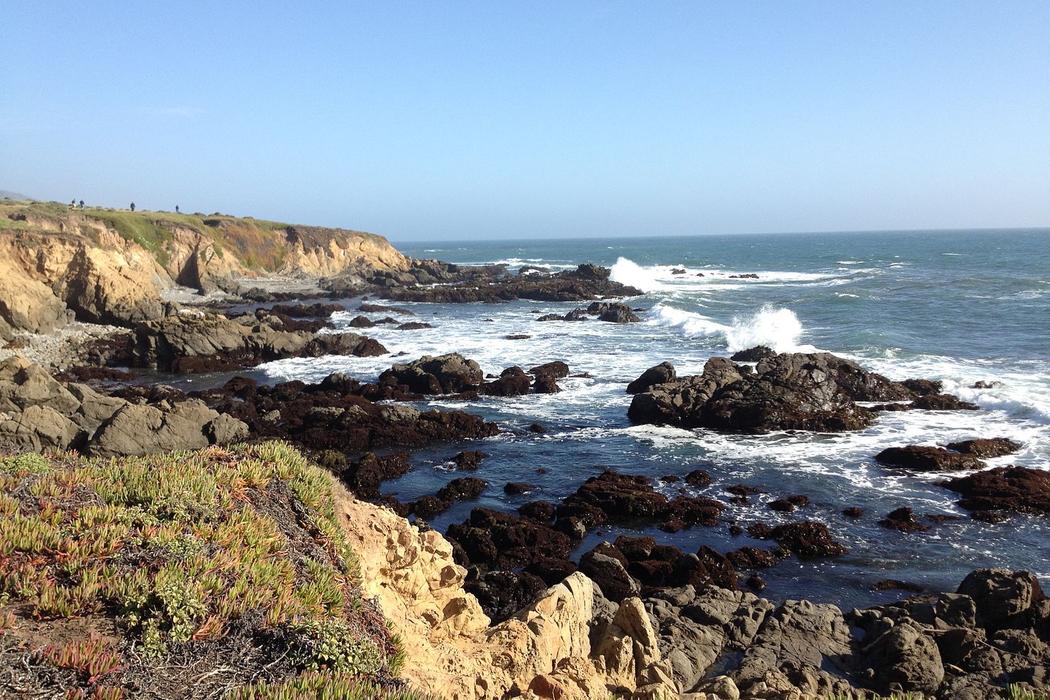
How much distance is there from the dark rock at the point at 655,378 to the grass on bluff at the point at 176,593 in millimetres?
20681

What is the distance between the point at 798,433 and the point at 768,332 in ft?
61.2

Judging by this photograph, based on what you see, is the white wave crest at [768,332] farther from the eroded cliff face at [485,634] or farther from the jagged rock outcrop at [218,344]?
the eroded cliff face at [485,634]

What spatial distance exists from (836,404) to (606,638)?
19.1m

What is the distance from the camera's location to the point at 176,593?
5145 mm

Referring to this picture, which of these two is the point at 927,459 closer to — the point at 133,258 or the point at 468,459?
the point at 468,459

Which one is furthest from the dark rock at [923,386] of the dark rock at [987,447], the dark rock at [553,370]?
the dark rock at [553,370]

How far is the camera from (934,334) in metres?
38.5

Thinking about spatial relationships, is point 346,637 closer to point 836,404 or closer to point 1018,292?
point 836,404

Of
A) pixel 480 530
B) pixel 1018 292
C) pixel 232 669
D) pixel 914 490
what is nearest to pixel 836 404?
pixel 914 490

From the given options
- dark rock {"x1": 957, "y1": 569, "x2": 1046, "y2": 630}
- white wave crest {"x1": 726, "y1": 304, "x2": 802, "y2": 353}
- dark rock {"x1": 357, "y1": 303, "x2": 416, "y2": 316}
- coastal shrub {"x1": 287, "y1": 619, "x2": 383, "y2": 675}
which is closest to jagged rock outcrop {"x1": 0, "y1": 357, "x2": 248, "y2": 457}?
coastal shrub {"x1": 287, "y1": 619, "x2": 383, "y2": 675}

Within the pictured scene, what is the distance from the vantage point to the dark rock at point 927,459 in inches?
730

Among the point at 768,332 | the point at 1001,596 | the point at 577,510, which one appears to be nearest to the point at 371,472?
the point at 577,510

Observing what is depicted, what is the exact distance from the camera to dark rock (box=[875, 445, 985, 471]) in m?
18.5

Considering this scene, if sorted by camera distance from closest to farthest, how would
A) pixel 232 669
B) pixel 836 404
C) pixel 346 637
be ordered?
pixel 232 669
pixel 346 637
pixel 836 404
